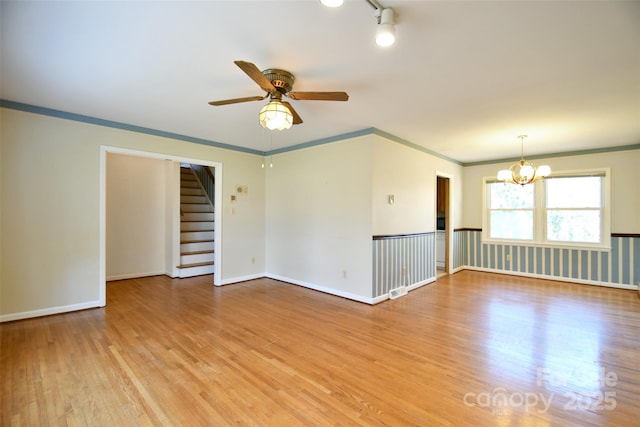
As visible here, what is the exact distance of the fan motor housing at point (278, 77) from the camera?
7.66 ft

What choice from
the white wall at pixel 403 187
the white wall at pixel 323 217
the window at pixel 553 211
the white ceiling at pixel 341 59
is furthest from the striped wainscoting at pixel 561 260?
the white wall at pixel 323 217

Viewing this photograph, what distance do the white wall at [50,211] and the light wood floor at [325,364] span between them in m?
0.33

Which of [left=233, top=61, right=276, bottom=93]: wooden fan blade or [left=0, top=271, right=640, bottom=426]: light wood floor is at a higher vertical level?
[left=233, top=61, right=276, bottom=93]: wooden fan blade

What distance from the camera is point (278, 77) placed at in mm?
2352

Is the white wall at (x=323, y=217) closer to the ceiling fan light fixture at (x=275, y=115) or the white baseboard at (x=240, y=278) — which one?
the white baseboard at (x=240, y=278)

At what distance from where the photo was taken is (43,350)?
2545 mm

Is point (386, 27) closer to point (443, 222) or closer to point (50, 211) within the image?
point (50, 211)

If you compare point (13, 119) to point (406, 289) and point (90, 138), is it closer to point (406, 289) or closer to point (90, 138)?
point (90, 138)

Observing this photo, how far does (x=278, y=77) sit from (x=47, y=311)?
3.87 m

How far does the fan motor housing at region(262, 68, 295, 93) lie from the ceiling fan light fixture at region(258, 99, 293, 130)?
161 millimetres

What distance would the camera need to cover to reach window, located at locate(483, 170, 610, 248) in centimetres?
500

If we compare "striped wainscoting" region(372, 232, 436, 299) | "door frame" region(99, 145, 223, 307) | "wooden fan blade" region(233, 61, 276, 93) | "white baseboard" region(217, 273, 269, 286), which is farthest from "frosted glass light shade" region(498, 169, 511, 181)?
"door frame" region(99, 145, 223, 307)

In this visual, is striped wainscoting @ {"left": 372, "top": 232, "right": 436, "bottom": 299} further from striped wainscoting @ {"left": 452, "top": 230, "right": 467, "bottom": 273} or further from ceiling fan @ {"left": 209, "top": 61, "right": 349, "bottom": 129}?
ceiling fan @ {"left": 209, "top": 61, "right": 349, "bottom": 129}

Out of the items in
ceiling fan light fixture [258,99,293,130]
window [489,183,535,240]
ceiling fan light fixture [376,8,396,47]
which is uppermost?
ceiling fan light fixture [376,8,396,47]
